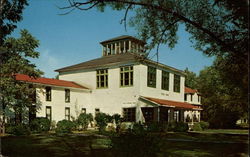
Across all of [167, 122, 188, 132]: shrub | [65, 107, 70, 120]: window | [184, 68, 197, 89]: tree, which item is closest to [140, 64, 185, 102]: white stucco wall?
[167, 122, 188, 132]: shrub

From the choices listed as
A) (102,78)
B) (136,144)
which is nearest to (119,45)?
(102,78)

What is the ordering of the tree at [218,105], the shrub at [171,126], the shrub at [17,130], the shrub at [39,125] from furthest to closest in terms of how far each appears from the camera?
1. the tree at [218,105]
2. the shrub at [171,126]
3. the shrub at [39,125]
4. the shrub at [17,130]

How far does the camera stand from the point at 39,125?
24.2 m

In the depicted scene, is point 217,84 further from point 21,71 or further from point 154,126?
point 21,71

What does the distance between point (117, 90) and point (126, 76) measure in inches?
84.8

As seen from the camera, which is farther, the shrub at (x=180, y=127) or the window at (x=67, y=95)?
the window at (x=67, y=95)

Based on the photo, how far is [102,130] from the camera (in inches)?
918

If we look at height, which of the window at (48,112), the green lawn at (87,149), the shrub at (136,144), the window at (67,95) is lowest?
the green lawn at (87,149)

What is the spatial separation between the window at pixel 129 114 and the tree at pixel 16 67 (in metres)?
11.7

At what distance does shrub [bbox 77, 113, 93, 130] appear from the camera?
28469 mm

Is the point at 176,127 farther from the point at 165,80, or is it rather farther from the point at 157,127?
the point at 165,80

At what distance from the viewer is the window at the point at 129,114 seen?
28641 millimetres

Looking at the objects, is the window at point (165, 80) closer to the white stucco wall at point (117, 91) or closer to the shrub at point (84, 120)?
the white stucco wall at point (117, 91)

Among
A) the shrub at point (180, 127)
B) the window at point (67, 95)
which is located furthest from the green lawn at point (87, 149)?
the window at point (67, 95)
